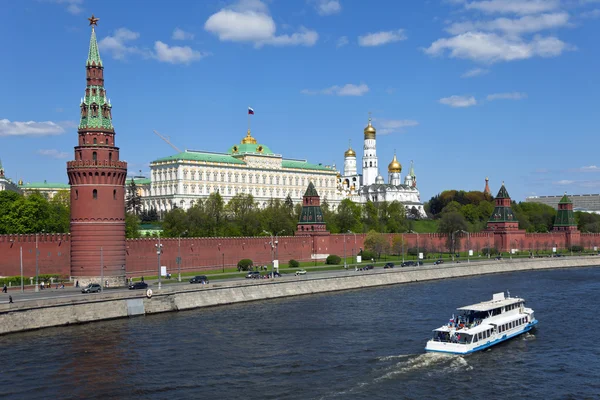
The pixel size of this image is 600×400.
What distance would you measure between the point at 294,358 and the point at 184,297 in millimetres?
21686

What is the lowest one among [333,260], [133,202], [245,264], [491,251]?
[491,251]

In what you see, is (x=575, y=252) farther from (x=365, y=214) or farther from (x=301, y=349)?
(x=301, y=349)

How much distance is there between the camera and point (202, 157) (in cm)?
17075

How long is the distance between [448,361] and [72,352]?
21.9 m

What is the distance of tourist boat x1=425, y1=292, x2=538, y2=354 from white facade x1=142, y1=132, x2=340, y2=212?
113780 mm

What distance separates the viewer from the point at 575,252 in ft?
455

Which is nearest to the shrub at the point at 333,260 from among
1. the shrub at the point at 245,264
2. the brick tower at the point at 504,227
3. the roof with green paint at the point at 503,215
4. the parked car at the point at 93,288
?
the shrub at the point at 245,264

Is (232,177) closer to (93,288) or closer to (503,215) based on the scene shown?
(503,215)

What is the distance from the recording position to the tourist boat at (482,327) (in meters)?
45.6

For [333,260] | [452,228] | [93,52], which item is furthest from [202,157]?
[93,52]

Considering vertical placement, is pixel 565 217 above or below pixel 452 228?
above

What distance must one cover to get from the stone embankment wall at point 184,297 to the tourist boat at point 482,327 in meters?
21.7

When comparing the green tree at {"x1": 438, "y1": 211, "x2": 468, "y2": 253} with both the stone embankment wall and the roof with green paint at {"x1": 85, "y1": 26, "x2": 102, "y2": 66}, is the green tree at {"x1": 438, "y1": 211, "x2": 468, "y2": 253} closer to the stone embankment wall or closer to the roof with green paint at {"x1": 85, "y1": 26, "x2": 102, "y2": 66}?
the stone embankment wall

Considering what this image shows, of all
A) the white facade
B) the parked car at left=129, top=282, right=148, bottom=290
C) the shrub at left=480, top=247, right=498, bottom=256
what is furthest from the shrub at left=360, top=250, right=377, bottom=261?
the white facade
